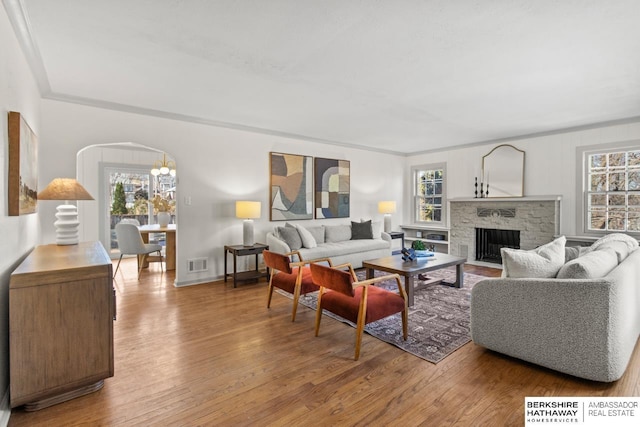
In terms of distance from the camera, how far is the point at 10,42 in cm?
222

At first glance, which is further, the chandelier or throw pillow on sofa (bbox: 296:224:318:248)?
the chandelier

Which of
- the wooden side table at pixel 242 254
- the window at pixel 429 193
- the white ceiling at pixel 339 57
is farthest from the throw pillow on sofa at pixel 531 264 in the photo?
the window at pixel 429 193

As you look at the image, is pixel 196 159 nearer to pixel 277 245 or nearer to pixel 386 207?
pixel 277 245

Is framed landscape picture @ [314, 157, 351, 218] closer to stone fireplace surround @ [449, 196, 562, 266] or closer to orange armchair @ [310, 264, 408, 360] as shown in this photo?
stone fireplace surround @ [449, 196, 562, 266]

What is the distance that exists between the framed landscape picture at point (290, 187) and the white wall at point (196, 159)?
0.13m

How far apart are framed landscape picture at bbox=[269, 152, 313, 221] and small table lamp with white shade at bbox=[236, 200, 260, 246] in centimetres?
72

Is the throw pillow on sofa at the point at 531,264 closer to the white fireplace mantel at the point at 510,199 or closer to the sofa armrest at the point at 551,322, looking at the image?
the sofa armrest at the point at 551,322

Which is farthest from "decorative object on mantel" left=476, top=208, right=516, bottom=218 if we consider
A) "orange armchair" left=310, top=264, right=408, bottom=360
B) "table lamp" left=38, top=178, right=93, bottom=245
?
"table lamp" left=38, top=178, right=93, bottom=245

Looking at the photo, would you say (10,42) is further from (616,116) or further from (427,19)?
(616,116)

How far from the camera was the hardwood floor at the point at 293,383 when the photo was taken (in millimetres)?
1881

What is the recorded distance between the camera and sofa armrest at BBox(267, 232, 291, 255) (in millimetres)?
4891

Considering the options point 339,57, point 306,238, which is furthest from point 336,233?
point 339,57

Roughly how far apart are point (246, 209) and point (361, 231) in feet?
8.22

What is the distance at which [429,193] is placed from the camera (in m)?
7.75
